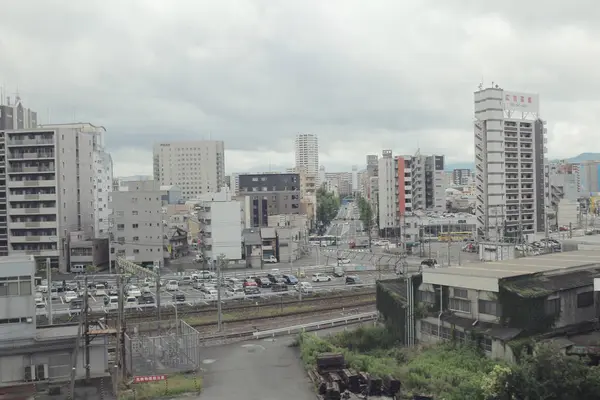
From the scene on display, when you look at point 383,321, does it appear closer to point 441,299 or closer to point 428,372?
point 441,299

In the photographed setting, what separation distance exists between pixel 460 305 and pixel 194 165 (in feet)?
271

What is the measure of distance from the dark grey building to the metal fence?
139ft

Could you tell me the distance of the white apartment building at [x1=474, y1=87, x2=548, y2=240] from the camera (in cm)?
4534

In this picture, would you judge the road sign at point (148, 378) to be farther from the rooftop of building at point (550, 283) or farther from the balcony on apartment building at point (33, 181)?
the balcony on apartment building at point (33, 181)

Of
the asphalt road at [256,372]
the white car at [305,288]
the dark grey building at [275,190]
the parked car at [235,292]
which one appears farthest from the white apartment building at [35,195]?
the dark grey building at [275,190]

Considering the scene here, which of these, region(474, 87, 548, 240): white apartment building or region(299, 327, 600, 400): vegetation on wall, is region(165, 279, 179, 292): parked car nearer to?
region(299, 327, 600, 400): vegetation on wall

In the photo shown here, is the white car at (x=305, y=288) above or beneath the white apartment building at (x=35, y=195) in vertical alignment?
beneath

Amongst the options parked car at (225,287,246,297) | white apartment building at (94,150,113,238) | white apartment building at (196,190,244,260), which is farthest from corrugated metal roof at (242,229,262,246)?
parked car at (225,287,246,297)

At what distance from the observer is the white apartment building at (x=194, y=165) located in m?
94.2

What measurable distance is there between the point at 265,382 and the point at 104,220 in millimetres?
35015

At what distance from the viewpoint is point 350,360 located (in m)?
14.6

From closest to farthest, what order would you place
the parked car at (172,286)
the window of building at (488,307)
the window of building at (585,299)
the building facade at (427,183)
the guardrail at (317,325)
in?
the window of building at (488,307)
the window of building at (585,299)
the guardrail at (317,325)
the parked car at (172,286)
the building facade at (427,183)

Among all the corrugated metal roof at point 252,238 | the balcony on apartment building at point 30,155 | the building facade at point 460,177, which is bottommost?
the corrugated metal roof at point 252,238

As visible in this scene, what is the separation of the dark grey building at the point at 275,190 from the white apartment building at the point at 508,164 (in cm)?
1988
